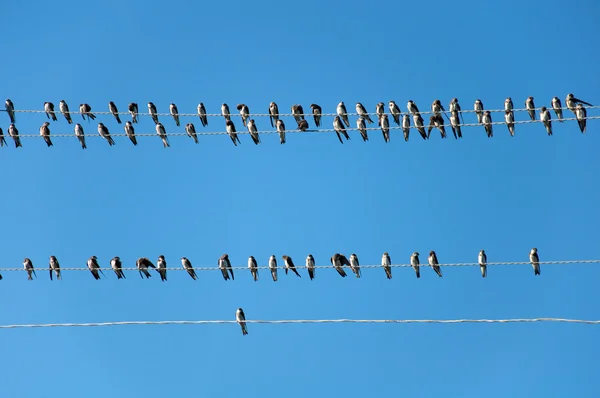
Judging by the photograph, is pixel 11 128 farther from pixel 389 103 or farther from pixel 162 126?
pixel 389 103

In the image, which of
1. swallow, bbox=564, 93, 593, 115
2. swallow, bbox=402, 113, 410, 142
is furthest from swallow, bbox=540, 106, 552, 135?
swallow, bbox=402, 113, 410, 142

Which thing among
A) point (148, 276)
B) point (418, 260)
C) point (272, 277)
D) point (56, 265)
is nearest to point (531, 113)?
point (418, 260)

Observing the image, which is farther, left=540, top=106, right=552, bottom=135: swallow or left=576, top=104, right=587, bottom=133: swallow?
left=540, top=106, right=552, bottom=135: swallow

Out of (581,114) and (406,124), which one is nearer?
(581,114)

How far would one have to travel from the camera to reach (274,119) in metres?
27.6

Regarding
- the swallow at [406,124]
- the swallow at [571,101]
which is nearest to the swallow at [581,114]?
the swallow at [571,101]

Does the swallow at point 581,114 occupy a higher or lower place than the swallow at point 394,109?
lower

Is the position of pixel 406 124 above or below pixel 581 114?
above

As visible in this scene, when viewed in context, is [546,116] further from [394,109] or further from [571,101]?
[394,109]

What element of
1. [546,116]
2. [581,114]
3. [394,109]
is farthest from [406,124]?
[581,114]

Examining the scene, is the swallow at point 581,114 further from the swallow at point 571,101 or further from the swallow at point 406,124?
the swallow at point 406,124

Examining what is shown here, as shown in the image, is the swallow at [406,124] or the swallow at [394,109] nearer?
the swallow at [406,124]

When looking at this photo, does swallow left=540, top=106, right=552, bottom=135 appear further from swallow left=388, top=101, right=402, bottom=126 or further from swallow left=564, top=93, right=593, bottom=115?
swallow left=388, top=101, right=402, bottom=126

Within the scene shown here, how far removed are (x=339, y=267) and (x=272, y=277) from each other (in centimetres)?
135
